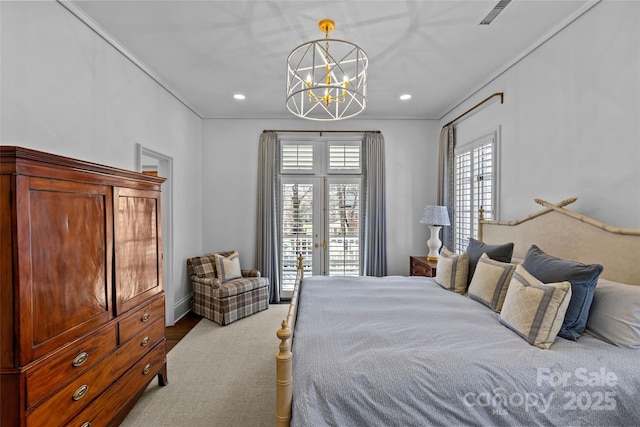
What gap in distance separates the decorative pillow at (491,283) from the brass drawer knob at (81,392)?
264cm

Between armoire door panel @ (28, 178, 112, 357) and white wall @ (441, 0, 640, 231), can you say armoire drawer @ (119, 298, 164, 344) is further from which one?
white wall @ (441, 0, 640, 231)

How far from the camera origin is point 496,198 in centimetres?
316

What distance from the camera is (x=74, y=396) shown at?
1495 mm

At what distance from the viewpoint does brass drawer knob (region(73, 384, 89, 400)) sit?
1508 mm

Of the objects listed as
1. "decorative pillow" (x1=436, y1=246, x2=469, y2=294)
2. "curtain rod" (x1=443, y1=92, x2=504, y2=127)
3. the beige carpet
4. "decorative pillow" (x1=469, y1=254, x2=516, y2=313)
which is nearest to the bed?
"decorative pillow" (x1=469, y1=254, x2=516, y2=313)

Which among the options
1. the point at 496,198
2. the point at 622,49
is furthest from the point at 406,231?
the point at 622,49

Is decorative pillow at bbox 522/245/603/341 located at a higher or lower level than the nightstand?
higher

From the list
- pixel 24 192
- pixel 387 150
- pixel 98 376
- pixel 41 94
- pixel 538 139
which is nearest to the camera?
pixel 24 192

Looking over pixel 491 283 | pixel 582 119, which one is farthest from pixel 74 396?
pixel 582 119

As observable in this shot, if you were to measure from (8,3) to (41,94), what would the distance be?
49 cm

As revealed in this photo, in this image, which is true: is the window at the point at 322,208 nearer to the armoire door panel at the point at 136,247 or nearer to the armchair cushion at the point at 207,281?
the armchair cushion at the point at 207,281

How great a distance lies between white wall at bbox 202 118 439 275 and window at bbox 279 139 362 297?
0.44 metres

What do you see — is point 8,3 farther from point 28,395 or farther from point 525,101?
point 525,101

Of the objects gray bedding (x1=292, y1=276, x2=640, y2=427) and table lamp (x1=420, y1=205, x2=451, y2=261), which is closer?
gray bedding (x1=292, y1=276, x2=640, y2=427)
